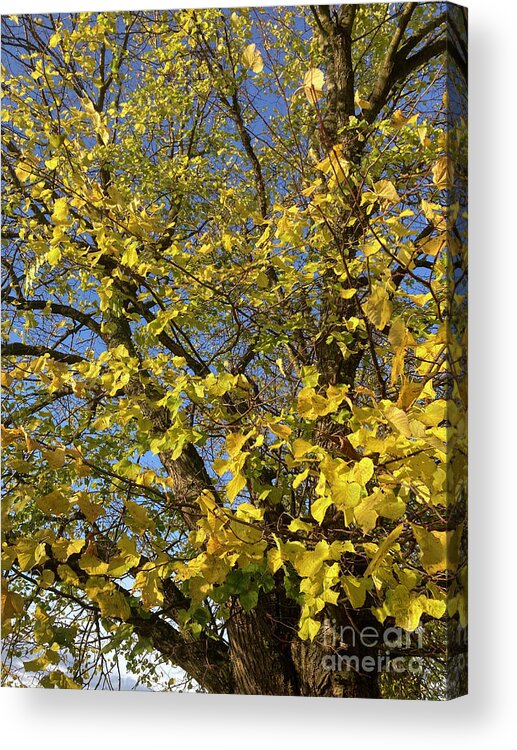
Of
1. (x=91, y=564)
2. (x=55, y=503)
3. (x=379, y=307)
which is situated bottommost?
(x=91, y=564)

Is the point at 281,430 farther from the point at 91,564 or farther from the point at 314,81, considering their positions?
the point at 314,81

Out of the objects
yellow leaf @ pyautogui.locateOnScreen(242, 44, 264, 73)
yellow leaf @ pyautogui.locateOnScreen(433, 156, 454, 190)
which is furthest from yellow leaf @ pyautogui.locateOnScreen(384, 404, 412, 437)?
yellow leaf @ pyautogui.locateOnScreen(242, 44, 264, 73)

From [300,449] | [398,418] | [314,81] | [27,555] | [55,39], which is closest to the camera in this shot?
[398,418]

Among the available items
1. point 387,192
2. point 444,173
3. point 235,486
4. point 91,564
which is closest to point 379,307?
point 387,192

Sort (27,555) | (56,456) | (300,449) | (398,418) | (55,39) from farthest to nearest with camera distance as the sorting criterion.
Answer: (55,39) < (27,555) < (56,456) < (300,449) < (398,418)

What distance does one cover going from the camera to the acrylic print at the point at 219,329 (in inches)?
89.5

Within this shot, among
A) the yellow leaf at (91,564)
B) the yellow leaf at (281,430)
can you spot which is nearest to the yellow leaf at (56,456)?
the yellow leaf at (91,564)

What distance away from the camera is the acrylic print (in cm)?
227

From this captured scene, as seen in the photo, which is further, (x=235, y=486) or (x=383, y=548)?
(x=235, y=486)

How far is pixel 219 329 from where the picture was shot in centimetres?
252

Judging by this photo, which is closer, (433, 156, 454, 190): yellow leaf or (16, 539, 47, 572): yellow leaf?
(433, 156, 454, 190): yellow leaf

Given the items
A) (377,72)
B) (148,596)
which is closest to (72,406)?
(148,596)

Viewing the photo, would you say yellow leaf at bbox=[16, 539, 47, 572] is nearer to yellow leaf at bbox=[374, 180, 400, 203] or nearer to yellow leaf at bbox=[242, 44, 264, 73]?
yellow leaf at bbox=[374, 180, 400, 203]

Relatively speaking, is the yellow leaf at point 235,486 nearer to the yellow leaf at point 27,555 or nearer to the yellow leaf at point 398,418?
the yellow leaf at point 398,418
